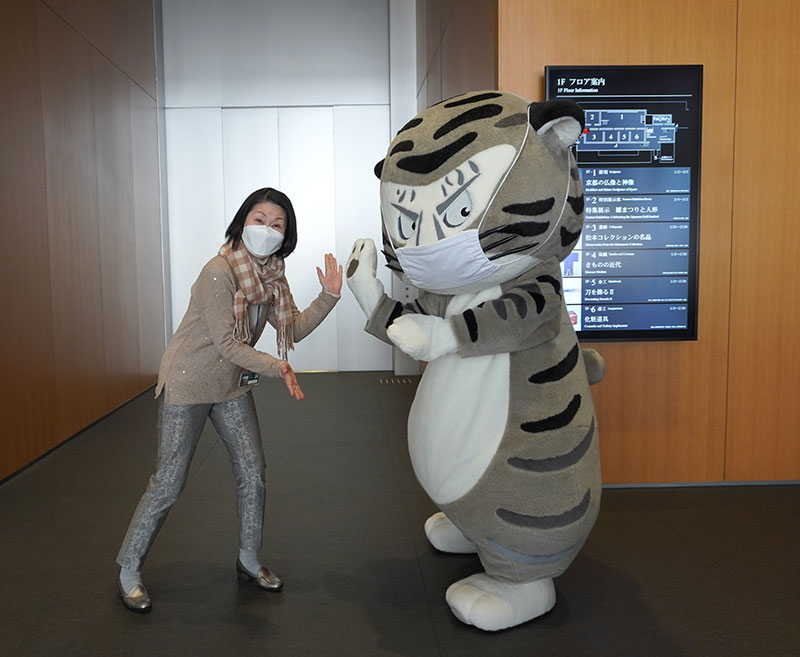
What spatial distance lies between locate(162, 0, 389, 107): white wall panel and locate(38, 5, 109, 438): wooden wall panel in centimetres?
226

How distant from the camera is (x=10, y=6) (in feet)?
13.5

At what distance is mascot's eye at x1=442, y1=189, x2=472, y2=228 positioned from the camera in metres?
2.15

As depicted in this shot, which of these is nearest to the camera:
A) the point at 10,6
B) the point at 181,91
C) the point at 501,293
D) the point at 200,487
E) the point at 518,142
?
the point at 518,142

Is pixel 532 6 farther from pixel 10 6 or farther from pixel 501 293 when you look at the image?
pixel 10 6

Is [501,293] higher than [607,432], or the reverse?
[501,293]

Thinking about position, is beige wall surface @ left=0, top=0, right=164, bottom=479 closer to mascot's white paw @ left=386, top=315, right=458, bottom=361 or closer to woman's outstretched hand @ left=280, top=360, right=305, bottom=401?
woman's outstretched hand @ left=280, top=360, right=305, bottom=401

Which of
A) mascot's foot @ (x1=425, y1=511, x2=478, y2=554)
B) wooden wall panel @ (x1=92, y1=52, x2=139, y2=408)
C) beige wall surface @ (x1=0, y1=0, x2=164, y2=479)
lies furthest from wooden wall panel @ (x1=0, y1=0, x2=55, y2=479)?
mascot's foot @ (x1=425, y1=511, x2=478, y2=554)

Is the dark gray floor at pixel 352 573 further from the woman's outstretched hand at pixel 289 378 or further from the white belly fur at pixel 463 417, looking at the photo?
the woman's outstretched hand at pixel 289 378

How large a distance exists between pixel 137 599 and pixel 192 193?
5927 millimetres

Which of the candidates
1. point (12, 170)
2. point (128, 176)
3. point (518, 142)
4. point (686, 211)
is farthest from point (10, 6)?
point (686, 211)

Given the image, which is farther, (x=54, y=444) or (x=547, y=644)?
(x=54, y=444)

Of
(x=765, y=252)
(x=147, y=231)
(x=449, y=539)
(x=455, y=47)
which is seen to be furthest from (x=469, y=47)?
(x=147, y=231)

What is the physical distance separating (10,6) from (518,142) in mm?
3435

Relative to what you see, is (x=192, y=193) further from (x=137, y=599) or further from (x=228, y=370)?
(x=137, y=599)
